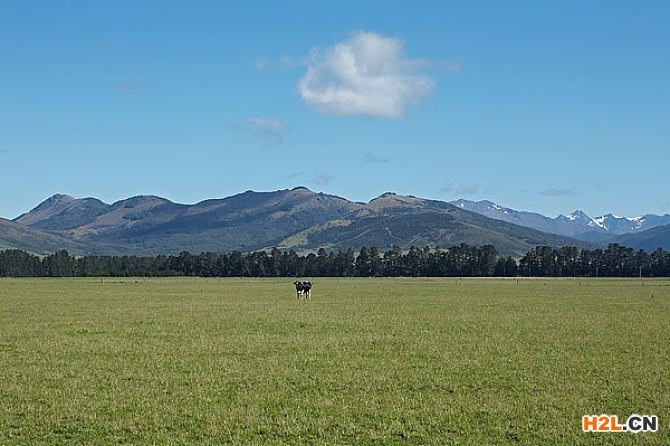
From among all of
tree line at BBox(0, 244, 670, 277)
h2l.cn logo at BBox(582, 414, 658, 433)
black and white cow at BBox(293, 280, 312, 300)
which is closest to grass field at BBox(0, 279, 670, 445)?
h2l.cn logo at BBox(582, 414, 658, 433)

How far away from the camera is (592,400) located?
56.8 feet

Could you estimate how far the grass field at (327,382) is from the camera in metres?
14.8

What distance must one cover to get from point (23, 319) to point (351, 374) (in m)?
24.8

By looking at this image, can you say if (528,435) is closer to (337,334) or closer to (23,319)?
(337,334)

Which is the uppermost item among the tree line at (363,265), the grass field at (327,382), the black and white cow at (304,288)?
the tree line at (363,265)

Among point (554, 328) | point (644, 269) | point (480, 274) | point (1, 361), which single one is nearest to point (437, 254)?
point (480, 274)

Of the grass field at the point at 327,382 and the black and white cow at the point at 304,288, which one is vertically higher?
the black and white cow at the point at 304,288

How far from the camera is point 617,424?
15.2 meters

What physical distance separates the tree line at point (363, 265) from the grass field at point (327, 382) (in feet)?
476

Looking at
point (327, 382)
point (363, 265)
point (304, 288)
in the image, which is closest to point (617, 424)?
point (327, 382)

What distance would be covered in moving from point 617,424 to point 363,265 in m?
170

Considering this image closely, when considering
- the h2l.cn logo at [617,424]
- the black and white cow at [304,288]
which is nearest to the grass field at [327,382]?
the h2l.cn logo at [617,424]

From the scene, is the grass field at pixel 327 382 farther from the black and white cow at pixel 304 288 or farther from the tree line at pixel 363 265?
the tree line at pixel 363 265

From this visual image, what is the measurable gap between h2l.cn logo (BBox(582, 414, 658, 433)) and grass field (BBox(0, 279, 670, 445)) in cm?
19
